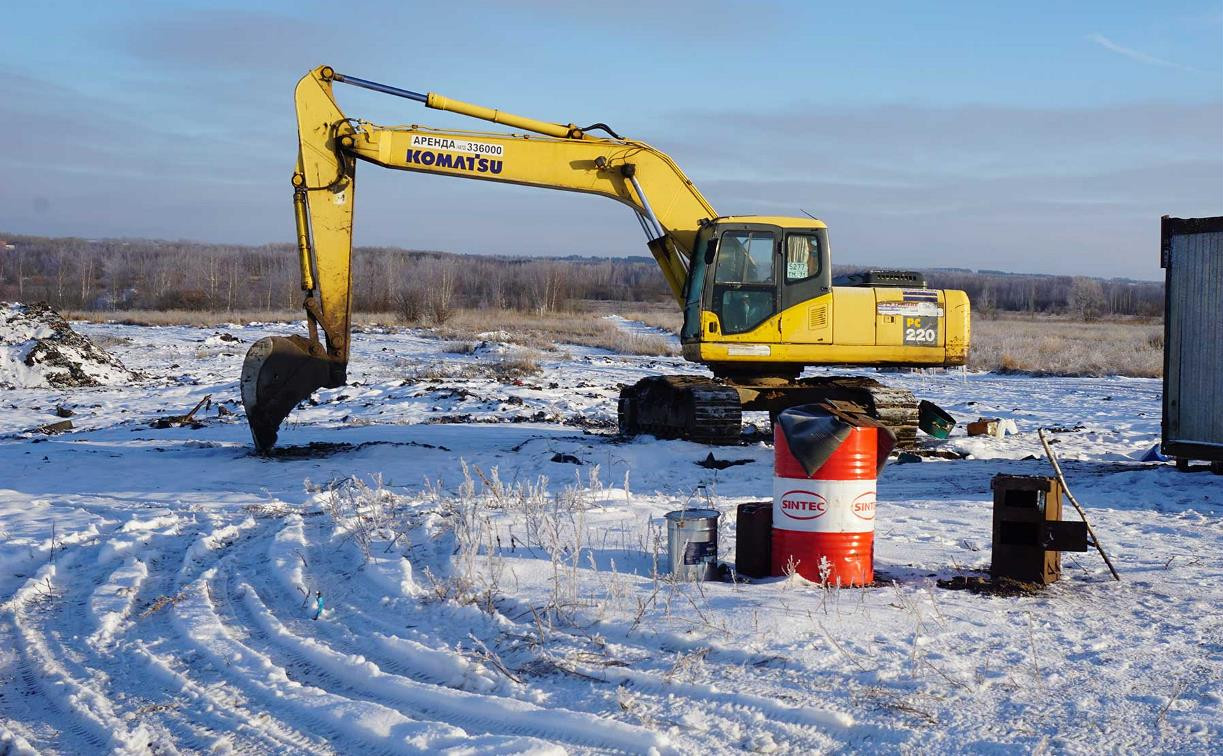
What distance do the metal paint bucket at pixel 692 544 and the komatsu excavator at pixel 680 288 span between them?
7.37 metres

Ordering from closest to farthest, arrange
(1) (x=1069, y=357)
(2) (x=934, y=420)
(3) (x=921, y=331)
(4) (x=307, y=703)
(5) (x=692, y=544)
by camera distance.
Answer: (4) (x=307, y=703) < (5) (x=692, y=544) < (3) (x=921, y=331) < (2) (x=934, y=420) < (1) (x=1069, y=357)

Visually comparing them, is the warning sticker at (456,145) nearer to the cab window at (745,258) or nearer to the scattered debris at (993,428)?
the cab window at (745,258)

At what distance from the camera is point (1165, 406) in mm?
12562

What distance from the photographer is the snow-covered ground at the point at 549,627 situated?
14.9ft

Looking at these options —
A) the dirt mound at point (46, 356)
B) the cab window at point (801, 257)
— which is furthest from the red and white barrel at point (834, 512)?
the dirt mound at point (46, 356)

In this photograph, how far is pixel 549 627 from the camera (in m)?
5.82

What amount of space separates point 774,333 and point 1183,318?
188 inches

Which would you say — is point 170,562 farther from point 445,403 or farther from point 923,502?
point 445,403

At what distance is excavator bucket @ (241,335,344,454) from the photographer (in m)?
12.9

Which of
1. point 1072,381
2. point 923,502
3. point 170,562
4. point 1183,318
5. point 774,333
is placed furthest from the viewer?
point 1072,381

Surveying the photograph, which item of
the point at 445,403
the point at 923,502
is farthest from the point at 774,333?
the point at 445,403

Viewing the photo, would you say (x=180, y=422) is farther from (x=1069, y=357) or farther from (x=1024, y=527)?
(x=1069, y=357)

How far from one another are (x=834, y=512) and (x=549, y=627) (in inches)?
73.9

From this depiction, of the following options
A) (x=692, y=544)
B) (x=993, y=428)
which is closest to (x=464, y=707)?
(x=692, y=544)
